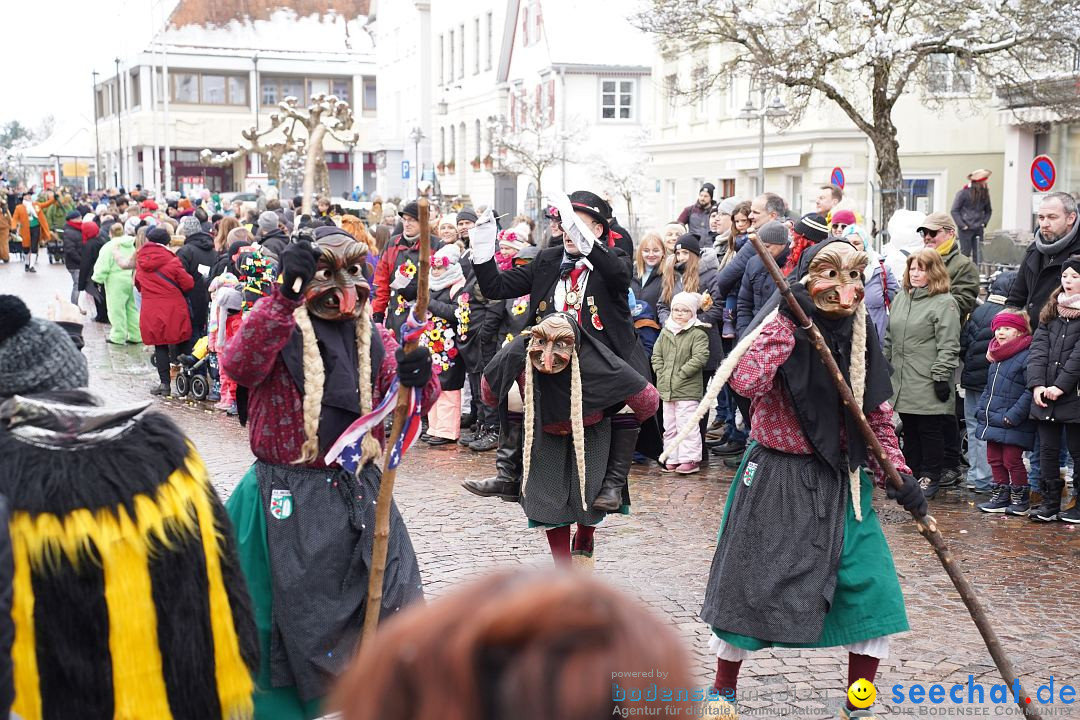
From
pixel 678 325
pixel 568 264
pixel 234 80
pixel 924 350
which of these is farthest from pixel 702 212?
pixel 234 80

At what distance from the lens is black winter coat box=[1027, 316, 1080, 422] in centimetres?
825

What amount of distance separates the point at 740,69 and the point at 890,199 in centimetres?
412

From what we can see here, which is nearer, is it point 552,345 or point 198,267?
point 552,345

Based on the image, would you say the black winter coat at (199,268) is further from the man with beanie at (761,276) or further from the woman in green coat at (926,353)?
the woman in green coat at (926,353)

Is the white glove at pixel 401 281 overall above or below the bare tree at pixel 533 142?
below

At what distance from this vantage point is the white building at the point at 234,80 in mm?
75625

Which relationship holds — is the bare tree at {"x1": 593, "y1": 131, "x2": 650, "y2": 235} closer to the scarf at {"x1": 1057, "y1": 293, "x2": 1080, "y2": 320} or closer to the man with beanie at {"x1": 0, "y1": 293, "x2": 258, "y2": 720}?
the scarf at {"x1": 1057, "y1": 293, "x2": 1080, "y2": 320}

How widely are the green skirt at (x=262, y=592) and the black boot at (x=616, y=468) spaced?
2.05 metres

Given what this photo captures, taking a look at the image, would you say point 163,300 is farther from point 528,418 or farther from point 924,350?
point 528,418

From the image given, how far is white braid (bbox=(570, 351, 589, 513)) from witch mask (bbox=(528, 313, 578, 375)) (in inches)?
1.9

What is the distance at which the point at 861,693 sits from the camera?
4984 mm

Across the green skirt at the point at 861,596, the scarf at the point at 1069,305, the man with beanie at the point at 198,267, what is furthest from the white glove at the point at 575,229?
the man with beanie at the point at 198,267

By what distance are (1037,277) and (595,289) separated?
422cm

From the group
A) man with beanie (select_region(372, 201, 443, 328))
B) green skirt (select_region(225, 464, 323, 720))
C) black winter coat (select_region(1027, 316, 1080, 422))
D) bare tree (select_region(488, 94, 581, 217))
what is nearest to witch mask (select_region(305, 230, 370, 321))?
green skirt (select_region(225, 464, 323, 720))
